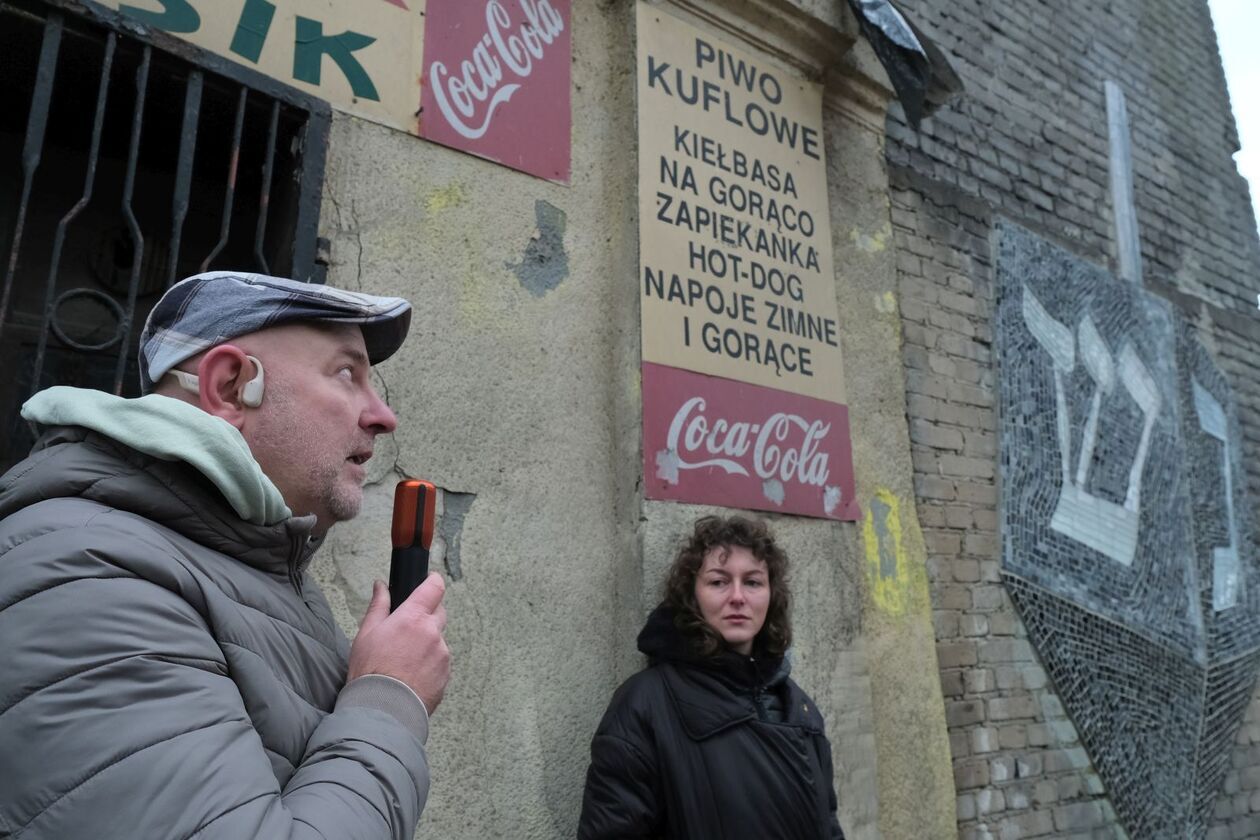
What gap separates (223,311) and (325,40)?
4.94 feet

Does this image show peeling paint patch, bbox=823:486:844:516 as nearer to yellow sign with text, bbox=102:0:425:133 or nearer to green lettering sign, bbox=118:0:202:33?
yellow sign with text, bbox=102:0:425:133

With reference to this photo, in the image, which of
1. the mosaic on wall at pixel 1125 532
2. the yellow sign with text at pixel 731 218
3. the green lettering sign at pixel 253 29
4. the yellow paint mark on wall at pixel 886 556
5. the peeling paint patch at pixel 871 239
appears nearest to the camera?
the green lettering sign at pixel 253 29

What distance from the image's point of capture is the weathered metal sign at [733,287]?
2754 millimetres

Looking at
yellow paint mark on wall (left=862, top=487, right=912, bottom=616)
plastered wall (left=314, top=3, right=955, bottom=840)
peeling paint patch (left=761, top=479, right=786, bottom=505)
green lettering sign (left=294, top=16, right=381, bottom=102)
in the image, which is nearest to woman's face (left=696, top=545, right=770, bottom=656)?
plastered wall (left=314, top=3, right=955, bottom=840)

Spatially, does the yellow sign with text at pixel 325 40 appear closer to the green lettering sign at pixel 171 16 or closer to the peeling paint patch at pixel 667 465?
the green lettering sign at pixel 171 16

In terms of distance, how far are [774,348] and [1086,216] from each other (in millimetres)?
2922

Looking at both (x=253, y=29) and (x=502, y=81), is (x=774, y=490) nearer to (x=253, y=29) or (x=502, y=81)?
(x=502, y=81)

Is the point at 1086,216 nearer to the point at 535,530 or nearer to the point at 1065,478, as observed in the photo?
the point at 1065,478

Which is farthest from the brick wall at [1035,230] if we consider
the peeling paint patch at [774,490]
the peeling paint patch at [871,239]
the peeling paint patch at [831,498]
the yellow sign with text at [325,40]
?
the yellow sign with text at [325,40]

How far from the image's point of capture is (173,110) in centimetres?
229

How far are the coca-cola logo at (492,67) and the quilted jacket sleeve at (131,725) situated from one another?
195cm

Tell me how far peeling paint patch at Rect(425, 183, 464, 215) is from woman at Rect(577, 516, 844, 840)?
1199 mm

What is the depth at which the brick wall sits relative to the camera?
3.60m

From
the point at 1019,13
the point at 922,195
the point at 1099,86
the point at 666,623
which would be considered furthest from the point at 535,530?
the point at 1099,86
